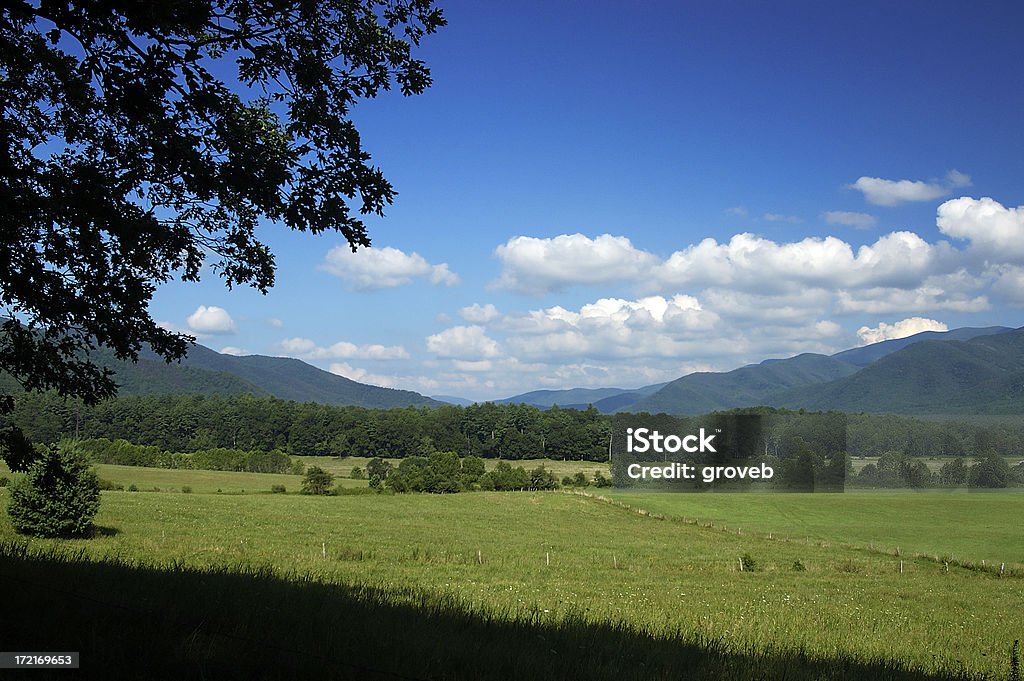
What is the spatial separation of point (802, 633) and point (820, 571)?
29548mm

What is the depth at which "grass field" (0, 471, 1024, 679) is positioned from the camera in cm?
659

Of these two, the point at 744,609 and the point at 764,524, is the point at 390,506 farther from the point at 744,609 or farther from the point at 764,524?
the point at 744,609

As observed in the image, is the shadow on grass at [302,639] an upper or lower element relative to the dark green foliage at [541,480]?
upper

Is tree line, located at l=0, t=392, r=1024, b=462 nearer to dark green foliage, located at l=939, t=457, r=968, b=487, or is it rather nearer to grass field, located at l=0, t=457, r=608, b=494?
grass field, located at l=0, t=457, r=608, b=494

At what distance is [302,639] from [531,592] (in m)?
16.5

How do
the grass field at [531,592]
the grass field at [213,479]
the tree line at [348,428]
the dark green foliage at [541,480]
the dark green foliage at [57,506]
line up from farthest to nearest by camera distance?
1. the tree line at [348,428]
2. the dark green foliage at [541,480]
3. the grass field at [213,479]
4. the dark green foliage at [57,506]
5. the grass field at [531,592]

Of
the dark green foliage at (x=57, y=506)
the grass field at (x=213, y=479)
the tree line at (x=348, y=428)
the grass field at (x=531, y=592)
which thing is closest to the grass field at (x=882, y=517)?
the grass field at (x=531, y=592)

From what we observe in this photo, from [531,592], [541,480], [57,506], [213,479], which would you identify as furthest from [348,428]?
[531,592]

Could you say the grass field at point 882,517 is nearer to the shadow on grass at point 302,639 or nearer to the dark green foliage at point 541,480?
the dark green foliage at point 541,480

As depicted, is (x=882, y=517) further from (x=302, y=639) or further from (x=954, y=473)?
(x=302, y=639)

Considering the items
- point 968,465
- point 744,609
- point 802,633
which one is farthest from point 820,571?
point 968,465

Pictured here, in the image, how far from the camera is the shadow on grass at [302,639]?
5.71m

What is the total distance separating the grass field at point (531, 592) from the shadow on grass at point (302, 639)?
1.5 inches

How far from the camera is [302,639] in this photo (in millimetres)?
6422
